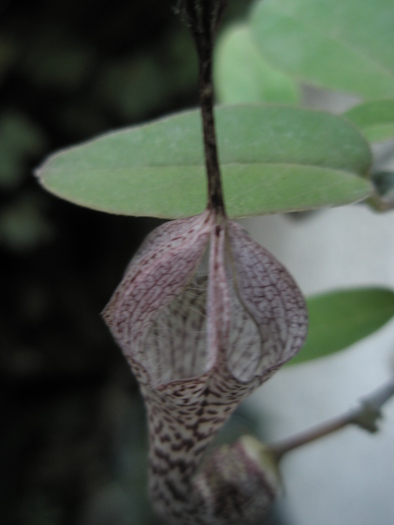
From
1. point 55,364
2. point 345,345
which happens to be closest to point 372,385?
point 345,345

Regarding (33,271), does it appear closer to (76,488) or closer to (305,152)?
(76,488)

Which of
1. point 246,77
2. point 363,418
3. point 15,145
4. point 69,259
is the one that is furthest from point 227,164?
point 69,259

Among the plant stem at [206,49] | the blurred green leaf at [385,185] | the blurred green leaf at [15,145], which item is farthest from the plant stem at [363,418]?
the blurred green leaf at [15,145]

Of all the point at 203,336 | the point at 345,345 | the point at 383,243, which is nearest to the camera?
the point at 203,336

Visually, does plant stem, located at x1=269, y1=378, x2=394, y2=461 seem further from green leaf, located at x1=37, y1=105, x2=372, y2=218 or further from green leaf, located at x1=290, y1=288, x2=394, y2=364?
green leaf, located at x1=37, y1=105, x2=372, y2=218

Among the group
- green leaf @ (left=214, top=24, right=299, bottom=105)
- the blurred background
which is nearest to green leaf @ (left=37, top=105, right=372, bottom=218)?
green leaf @ (left=214, top=24, right=299, bottom=105)

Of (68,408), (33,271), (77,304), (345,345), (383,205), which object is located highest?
(383,205)
